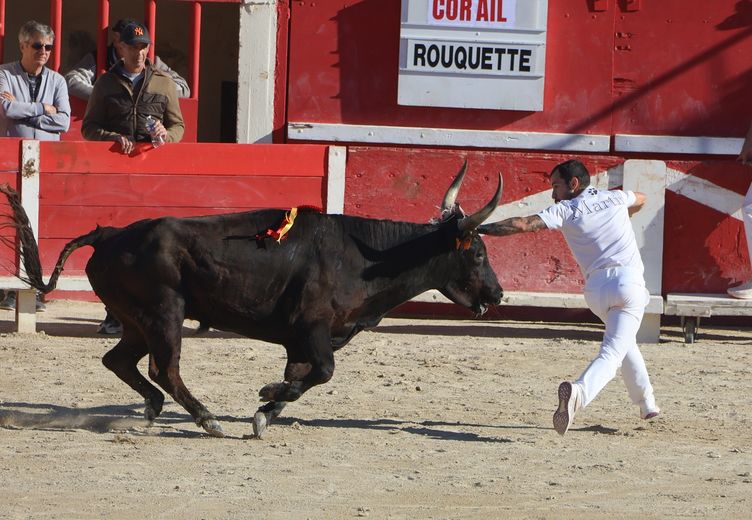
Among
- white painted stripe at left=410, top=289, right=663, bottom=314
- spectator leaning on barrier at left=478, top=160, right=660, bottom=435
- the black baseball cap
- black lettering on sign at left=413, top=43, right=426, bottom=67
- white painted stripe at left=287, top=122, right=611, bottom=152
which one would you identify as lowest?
white painted stripe at left=410, top=289, right=663, bottom=314

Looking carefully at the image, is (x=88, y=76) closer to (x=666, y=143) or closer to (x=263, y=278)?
(x=666, y=143)

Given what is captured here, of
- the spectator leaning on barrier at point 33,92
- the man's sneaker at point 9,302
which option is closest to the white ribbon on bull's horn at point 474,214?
the spectator leaning on barrier at point 33,92

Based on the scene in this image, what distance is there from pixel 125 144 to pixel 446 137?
99.4 inches

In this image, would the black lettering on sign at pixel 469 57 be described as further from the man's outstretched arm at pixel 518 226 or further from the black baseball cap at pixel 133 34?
the man's outstretched arm at pixel 518 226

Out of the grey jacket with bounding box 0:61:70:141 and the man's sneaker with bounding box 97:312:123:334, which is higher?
the grey jacket with bounding box 0:61:70:141

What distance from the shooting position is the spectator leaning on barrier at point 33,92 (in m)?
9.73

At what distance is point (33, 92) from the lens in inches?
389

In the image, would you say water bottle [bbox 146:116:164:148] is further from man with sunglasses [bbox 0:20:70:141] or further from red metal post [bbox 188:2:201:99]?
red metal post [bbox 188:2:201:99]

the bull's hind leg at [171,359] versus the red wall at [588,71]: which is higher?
the red wall at [588,71]

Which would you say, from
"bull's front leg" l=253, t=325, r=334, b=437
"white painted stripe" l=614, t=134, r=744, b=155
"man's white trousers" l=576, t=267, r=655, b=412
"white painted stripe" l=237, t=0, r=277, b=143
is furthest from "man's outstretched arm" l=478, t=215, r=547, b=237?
"white painted stripe" l=237, t=0, r=277, b=143

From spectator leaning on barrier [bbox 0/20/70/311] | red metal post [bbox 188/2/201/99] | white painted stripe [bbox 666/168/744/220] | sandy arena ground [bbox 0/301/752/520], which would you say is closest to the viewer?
sandy arena ground [bbox 0/301/752/520]

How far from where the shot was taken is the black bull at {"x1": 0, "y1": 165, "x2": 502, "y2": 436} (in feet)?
22.4

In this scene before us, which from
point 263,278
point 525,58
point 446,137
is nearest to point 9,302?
point 446,137

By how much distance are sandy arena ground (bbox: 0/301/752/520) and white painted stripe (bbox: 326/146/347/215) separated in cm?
101
